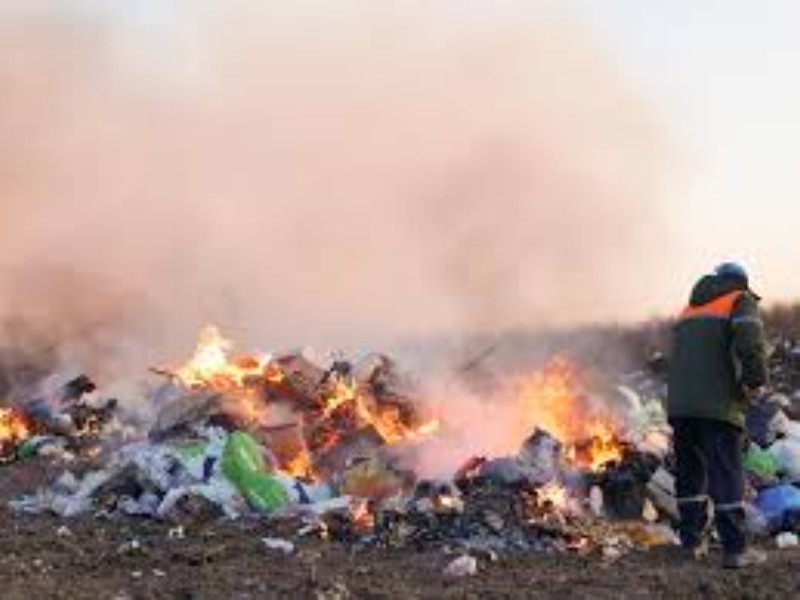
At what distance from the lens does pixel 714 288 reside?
11234 millimetres

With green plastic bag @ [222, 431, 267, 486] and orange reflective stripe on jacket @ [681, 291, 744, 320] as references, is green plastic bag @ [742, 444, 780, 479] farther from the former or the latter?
green plastic bag @ [222, 431, 267, 486]

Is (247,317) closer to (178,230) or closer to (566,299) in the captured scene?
(178,230)

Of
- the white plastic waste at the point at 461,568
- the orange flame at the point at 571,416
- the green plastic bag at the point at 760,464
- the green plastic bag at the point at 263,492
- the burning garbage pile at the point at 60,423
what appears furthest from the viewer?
the burning garbage pile at the point at 60,423

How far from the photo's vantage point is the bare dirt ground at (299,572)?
962 centimetres

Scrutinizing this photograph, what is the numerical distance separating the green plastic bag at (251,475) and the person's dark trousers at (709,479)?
313 centimetres

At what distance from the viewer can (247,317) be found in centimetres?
2092

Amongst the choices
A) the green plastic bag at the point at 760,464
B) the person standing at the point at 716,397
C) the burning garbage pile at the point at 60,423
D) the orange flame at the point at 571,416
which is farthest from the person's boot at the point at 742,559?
the burning garbage pile at the point at 60,423

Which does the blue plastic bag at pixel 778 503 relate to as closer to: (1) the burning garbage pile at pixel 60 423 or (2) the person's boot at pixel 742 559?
(2) the person's boot at pixel 742 559

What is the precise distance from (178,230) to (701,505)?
12974mm

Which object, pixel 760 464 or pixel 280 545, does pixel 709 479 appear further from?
pixel 280 545

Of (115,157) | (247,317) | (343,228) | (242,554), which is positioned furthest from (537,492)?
(115,157)

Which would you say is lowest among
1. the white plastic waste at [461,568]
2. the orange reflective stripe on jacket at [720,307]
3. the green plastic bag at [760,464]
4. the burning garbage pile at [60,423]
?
the white plastic waste at [461,568]

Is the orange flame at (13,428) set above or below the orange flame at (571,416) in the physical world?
above

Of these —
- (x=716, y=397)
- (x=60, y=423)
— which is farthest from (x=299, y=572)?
(x=60, y=423)
